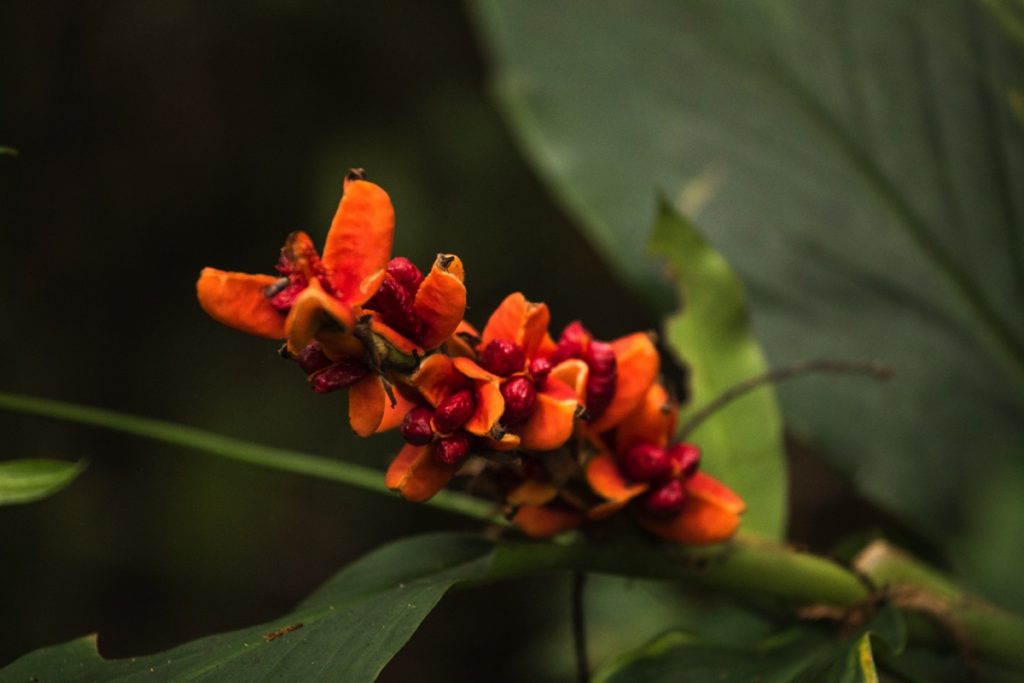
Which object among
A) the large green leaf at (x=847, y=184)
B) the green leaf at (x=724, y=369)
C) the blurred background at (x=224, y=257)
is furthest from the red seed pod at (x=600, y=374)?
the blurred background at (x=224, y=257)

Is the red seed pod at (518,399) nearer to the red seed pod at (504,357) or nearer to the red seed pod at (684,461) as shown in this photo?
the red seed pod at (504,357)

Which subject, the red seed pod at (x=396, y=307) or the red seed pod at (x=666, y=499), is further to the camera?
the red seed pod at (x=666, y=499)

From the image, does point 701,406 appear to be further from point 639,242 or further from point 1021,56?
point 1021,56

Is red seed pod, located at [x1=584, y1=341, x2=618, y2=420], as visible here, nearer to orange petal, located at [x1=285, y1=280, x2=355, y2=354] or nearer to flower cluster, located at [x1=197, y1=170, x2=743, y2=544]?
flower cluster, located at [x1=197, y1=170, x2=743, y2=544]

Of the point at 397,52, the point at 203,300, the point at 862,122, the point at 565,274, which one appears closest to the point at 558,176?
the point at 862,122

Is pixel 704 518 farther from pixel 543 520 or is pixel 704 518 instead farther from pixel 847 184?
pixel 847 184

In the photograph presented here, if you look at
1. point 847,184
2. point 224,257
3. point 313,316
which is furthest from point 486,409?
point 224,257
